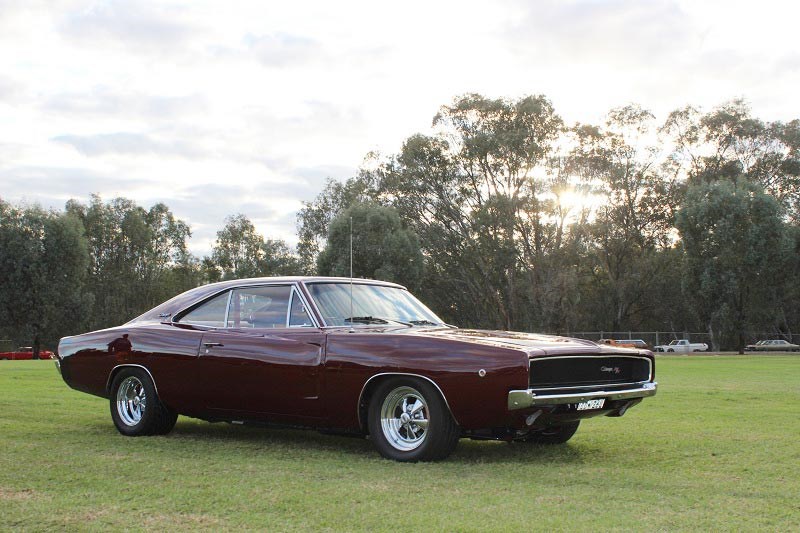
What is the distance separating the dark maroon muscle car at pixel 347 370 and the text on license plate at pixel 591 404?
15 mm

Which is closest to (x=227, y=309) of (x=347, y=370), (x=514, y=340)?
(x=347, y=370)

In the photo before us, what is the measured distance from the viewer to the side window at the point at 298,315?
775cm

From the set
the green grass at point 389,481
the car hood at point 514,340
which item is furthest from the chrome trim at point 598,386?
the green grass at point 389,481

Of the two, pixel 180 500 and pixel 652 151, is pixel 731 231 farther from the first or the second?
pixel 180 500

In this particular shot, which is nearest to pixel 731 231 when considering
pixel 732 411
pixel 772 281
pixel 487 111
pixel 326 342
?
pixel 772 281

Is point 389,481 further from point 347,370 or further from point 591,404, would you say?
point 591,404

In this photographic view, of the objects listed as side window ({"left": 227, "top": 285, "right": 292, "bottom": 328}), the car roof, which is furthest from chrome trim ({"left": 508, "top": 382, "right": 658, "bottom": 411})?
side window ({"left": 227, "top": 285, "right": 292, "bottom": 328})

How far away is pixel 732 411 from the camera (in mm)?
11133

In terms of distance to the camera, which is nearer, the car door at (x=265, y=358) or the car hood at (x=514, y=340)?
the car hood at (x=514, y=340)

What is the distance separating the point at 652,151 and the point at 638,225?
569cm

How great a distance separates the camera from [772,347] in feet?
212

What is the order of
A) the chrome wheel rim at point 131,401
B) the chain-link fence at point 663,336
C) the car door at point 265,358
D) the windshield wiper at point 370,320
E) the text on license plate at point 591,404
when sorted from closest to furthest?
the text on license plate at point 591,404, the car door at point 265,358, the windshield wiper at point 370,320, the chrome wheel rim at point 131,401, the chain-link fence at point 663,336

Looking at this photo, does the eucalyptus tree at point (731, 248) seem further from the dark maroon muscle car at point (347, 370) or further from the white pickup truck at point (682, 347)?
the dark maroon muscle car at point (347, 370)

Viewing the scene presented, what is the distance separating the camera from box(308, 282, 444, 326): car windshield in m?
7.85
